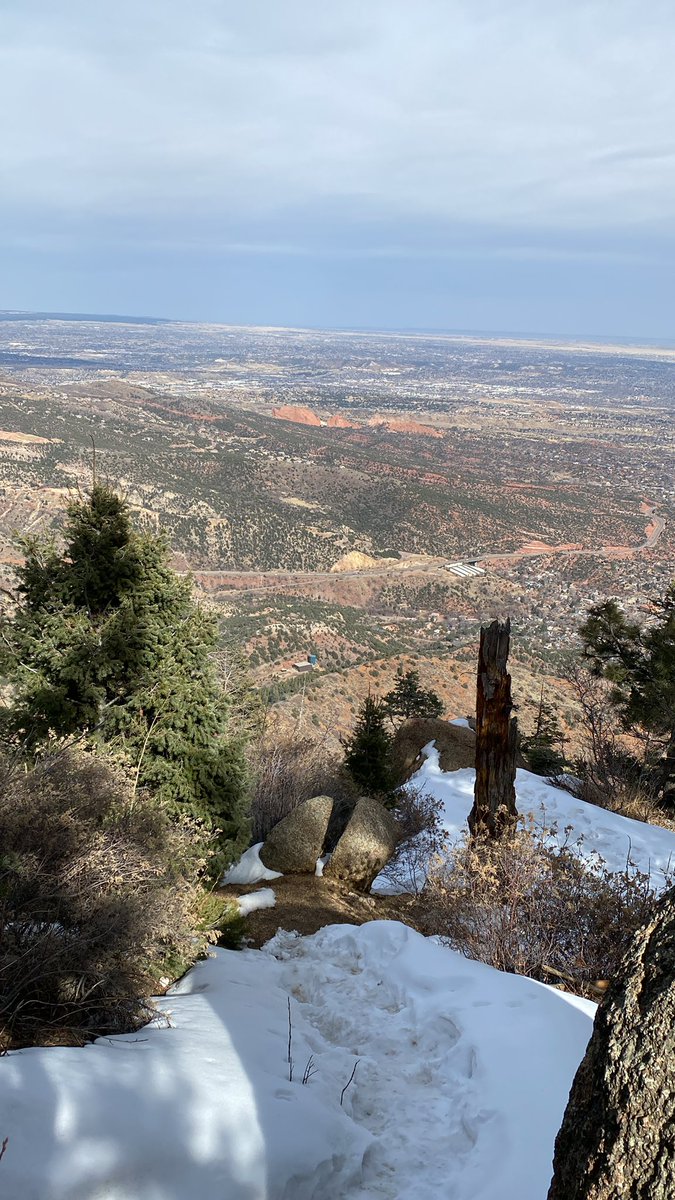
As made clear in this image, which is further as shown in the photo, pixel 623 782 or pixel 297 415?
pixel 297 415

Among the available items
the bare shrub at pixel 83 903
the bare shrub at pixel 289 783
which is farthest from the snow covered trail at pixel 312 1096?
the bare shrub at pixel 289 783

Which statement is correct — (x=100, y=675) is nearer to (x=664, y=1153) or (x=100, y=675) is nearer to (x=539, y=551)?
(x=664, y=1153)

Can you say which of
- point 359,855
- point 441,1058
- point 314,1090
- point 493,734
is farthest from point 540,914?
point 359,855

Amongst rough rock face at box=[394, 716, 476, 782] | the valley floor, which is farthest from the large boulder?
the valley floor

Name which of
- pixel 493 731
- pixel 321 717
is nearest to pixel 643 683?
pixel 493 731

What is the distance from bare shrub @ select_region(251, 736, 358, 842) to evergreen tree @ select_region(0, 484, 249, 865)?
8.40 ft

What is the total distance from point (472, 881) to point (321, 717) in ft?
75.4

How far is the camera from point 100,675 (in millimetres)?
8031

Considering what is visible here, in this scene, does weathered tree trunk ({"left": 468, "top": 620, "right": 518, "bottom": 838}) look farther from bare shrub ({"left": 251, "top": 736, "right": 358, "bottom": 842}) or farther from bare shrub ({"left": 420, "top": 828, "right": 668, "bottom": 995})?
bare shrub ({"left": 251, "top": 736, "right": 358, "bottom": 842})

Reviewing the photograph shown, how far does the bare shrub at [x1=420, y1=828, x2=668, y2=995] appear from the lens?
580 centimetres

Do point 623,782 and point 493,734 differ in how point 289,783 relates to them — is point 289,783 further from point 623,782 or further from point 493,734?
point 623,782

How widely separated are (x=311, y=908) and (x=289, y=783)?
3883 millimetres

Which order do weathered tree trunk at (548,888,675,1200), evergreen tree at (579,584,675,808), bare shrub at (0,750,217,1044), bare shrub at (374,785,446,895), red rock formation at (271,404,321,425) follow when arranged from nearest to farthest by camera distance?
weathered tree trunk at (548,888,675,1200) → bare shrub at (0,750,217,1044) → bare shrub at (374,785,446,895) → evergreen tree at (579,584,675,808) → red rock formation at (271,404,321,425)

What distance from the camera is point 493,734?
28.9 feet
